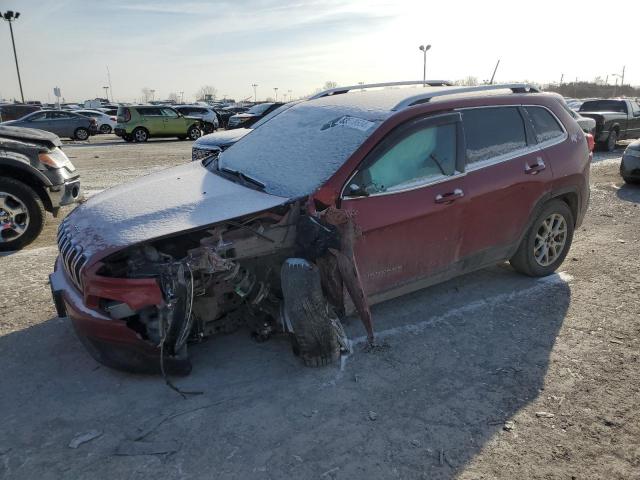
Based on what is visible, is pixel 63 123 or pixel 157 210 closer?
pixel 157 210

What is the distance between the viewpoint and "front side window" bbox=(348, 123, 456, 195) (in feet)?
11.2

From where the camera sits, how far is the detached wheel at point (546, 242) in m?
4.44

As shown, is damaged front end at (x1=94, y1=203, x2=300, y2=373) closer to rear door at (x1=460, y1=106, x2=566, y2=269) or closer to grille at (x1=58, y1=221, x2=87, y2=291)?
grille at (x1=58, y1=221, x2=87, y2=291)

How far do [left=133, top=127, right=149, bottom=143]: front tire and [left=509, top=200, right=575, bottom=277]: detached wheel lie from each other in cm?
2064

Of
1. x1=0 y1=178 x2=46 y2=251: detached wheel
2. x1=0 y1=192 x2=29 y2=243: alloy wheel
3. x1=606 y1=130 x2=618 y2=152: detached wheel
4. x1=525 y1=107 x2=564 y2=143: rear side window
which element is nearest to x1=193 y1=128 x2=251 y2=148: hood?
x1=0 y1=178 x2=46 y2=251: detached wheel

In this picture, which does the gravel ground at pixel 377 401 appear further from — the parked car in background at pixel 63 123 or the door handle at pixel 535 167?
the parked car in background at pixel 63 123

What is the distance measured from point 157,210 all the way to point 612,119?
1609 cm

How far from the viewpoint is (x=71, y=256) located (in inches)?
124

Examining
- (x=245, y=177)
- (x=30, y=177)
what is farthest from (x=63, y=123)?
(x=245, y=177)

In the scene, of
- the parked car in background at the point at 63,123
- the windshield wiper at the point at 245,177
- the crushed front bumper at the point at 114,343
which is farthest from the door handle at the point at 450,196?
the parked car in background at the point at 63,123

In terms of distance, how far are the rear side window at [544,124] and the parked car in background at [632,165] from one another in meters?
5.83

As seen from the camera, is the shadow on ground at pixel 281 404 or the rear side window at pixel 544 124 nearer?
the shadow on ground at pixel 281 404

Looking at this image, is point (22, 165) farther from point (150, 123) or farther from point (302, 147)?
point (150, 123)

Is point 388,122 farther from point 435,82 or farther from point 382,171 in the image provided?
point 435,82
